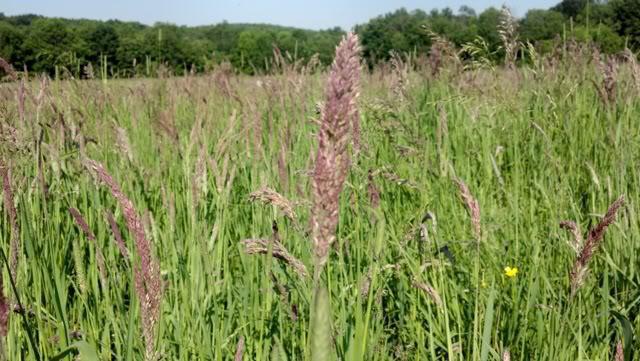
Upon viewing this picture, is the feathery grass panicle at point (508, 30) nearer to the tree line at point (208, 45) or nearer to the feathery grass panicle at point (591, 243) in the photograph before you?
the tree line at point (208, 45)

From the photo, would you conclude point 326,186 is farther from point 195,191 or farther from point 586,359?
point 586,359

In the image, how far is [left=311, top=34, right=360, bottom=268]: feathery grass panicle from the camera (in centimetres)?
56

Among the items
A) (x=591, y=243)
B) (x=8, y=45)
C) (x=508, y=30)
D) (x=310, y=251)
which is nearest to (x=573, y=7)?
(x=508, y=30)

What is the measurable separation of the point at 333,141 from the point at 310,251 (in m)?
0.93

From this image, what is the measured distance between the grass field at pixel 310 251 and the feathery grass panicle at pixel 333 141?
2cm

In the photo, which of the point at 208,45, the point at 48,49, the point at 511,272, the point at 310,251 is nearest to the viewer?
the point at 310,251

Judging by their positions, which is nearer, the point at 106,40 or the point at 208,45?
the point at 106,40

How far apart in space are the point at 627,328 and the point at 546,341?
0.91 feet

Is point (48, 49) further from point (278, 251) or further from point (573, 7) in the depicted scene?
point (278, 251)

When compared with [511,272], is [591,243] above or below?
above

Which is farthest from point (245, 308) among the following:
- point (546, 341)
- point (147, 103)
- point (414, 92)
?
point (414, 92)

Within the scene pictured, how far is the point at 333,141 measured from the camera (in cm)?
56

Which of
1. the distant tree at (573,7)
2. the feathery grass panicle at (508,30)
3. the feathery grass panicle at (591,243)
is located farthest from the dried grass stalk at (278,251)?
the distant tree at (573,7)

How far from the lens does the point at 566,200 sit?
89.4 inches
